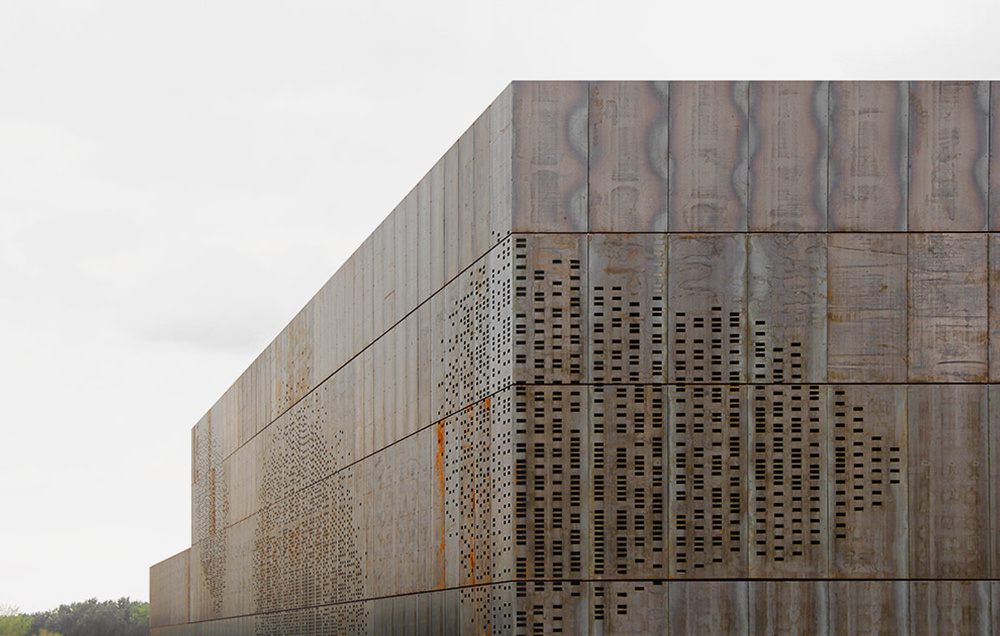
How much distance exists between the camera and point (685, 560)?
1458cm

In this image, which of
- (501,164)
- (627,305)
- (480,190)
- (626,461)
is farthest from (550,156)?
(626,461)

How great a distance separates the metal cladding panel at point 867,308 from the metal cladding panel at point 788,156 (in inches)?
17.1

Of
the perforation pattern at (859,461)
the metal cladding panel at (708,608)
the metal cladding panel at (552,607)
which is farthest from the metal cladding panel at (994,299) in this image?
the metal cladding panel at (552,607)

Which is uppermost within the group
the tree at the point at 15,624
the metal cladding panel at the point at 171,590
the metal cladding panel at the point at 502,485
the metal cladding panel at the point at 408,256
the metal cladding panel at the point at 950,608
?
the metal cladding panel at the point at 408,256

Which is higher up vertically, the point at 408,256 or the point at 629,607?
the point at 408,256

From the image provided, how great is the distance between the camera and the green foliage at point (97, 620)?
95.0 m

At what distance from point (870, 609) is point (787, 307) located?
313cm

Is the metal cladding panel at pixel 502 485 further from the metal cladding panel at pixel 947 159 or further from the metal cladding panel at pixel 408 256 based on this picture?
the metal cladding panel at pixel 947 159

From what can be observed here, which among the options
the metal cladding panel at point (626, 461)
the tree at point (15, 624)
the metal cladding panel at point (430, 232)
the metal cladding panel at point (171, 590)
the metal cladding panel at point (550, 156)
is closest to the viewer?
the metal cladding panel at point (626, 461)

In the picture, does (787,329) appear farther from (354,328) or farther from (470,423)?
(354,328)

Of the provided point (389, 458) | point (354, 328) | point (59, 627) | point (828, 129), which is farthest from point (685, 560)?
point (59, 627)

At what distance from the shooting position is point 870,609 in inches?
571

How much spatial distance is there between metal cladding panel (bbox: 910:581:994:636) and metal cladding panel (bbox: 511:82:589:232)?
501 cm

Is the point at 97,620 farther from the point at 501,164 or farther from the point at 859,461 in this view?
the point at 859,461
